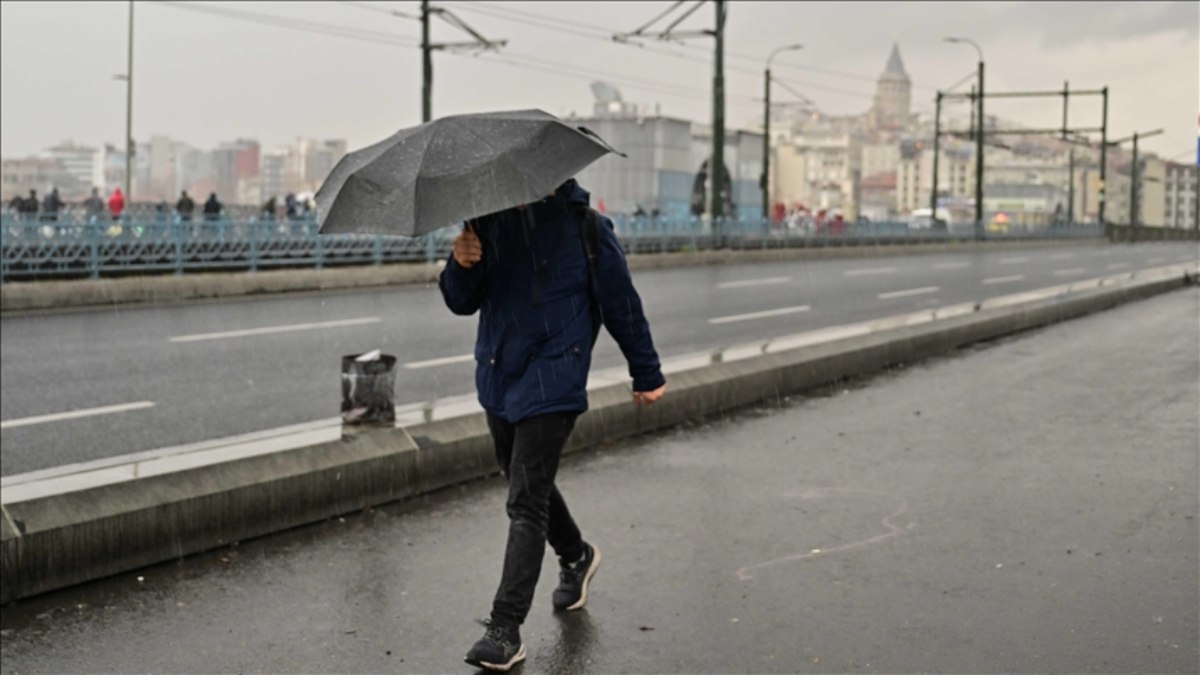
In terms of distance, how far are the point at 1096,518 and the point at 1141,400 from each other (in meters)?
4.19

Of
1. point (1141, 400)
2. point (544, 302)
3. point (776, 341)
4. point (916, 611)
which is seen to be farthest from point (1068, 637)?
point (776, 341)

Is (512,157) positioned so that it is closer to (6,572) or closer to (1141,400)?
(6,572)

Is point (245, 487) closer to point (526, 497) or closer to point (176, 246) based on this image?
point (526, 497)

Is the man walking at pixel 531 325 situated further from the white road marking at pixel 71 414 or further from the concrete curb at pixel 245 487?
the white road marking at pixel 71 414

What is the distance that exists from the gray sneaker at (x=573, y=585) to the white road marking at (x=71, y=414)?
6107 mm

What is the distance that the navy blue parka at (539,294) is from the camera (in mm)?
4793

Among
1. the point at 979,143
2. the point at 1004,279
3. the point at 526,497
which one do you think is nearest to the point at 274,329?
the point at 526,497

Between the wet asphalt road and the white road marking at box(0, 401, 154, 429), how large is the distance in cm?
8

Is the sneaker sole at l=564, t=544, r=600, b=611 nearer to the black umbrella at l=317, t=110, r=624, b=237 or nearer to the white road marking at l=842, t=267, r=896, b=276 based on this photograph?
the black umbrella at l=317, t=110, r=624, b=237

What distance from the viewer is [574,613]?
5.47 meters

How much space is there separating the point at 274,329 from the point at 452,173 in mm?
13246

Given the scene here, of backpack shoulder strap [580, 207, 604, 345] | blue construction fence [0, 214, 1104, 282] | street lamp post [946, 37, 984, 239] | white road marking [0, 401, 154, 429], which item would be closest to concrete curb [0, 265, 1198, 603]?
backpack shoulder strap [580, 207, 604, 345]

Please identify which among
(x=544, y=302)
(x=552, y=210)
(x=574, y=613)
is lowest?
(x=574, y=613)

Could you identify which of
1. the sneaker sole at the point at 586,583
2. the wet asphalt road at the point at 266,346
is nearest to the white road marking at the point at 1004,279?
the wet asphalt road at the point at 266,346
